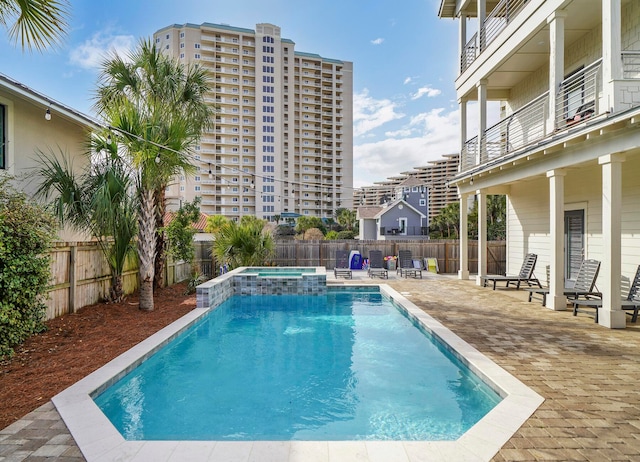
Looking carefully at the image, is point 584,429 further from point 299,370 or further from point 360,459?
point 299,370

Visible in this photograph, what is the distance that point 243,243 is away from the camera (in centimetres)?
1376

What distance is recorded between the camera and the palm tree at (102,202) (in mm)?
7496

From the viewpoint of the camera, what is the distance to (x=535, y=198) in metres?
11.5

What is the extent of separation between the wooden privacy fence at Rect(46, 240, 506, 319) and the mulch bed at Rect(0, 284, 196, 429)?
1.20 feet

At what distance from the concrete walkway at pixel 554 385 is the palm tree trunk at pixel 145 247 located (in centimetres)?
465

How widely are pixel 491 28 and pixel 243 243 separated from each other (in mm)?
10792

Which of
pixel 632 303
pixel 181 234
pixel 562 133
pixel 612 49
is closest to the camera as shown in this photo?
pixel 612 49

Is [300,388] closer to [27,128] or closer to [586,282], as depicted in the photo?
[586,282]

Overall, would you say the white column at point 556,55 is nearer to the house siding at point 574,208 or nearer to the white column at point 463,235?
the house siding at point 574,208

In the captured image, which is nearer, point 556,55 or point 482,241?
point 556,55

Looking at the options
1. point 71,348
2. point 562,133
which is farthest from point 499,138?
point 71,348

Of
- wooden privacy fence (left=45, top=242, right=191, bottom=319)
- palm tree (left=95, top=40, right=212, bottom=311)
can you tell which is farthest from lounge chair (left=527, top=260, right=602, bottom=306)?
wooden privacy fence (left=45, top=242, right=191, bottom=319)

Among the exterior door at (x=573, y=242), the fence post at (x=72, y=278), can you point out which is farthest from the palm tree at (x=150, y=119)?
the exterior door at (x=573, y=242)

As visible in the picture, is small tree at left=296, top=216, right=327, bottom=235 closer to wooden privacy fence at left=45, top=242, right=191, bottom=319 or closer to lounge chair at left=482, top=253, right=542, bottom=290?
lounge chair at left=482, top=253, right=542, bottom=290
